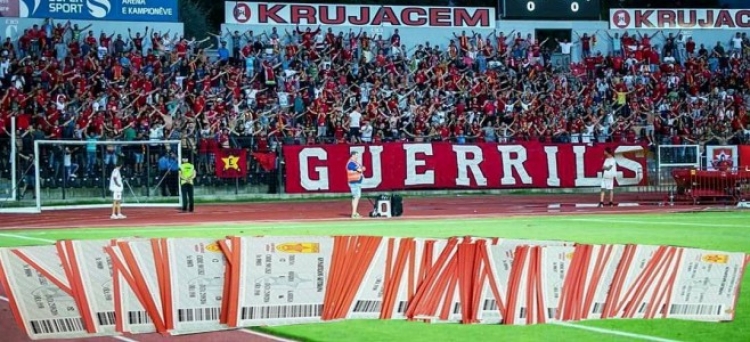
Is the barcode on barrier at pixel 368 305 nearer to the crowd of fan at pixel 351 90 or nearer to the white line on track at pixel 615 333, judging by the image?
the white line on track at pixel 615 333

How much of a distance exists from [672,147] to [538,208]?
30.4 feet

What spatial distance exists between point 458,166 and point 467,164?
0.36 metres

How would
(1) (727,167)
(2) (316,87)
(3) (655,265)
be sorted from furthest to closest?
(2) (316,87)
(1) (727,167)
(3) (655,265)

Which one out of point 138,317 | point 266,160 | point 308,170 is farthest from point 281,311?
point 308,170

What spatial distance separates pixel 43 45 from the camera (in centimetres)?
3966

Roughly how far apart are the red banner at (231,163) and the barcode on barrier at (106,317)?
2720cm

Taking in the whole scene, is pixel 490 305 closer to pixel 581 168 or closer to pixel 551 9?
pixel 581 168

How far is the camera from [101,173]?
117 ft

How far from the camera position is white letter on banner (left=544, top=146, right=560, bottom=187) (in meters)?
42.4

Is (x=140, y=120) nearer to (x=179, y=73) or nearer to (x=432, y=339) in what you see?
(x=179, y=73)

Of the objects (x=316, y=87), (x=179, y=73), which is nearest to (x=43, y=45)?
(x=179, y=73)

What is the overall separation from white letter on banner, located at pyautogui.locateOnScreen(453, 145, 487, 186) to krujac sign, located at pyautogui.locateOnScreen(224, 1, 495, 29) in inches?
347

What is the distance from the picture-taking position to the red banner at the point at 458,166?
39875 millimetres

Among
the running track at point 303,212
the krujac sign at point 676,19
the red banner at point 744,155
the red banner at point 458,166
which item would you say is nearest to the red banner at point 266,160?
the red banner at point 458,166
